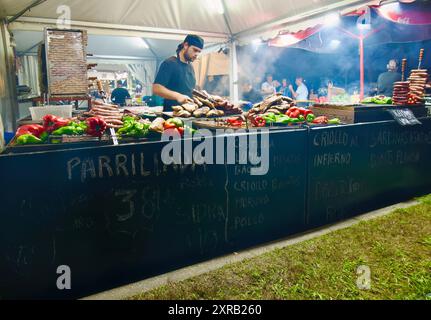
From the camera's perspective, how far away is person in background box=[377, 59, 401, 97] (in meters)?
8.69

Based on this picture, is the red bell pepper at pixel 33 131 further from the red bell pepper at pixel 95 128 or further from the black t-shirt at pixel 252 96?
the black t-shirt at pixel 252 96

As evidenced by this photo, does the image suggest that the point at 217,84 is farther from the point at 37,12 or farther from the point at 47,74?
the point at 47,74

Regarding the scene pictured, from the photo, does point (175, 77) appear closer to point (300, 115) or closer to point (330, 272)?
point (300, 115)

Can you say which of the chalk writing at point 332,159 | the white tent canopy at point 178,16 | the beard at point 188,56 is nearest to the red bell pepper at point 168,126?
the chalk writing at point 332,159

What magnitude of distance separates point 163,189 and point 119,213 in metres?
0.40

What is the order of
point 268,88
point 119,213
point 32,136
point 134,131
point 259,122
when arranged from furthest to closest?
1. point 268,88
2. point 259,122
3. point 134,131
4. point 32,136
5. point 119,213

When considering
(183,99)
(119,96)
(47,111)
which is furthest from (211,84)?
(47,111)

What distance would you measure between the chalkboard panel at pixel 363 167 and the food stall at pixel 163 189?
0.05ft

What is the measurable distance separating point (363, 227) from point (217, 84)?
998 centimetres

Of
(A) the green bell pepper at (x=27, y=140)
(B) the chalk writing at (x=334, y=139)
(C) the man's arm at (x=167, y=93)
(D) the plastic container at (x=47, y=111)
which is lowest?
(B) the chalk writing at (x=334, y=139)

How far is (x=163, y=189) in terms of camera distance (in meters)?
2.72

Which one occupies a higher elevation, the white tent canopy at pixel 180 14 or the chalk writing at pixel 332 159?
the white tent canopy at pixel 180 14

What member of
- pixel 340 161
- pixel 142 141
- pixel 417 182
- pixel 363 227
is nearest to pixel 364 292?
pixel 363 227

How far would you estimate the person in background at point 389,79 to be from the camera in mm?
8688
